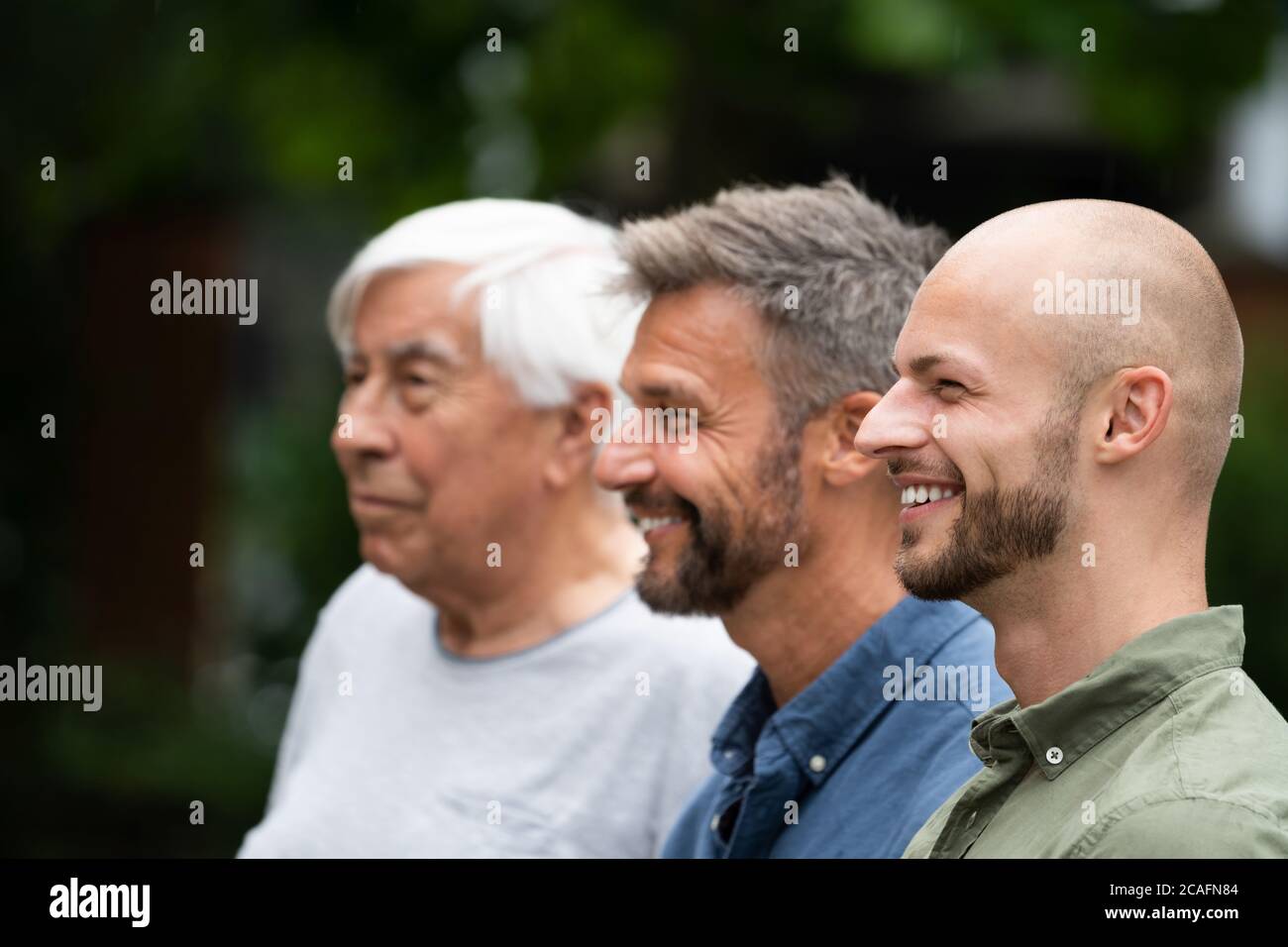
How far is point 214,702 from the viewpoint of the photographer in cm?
871

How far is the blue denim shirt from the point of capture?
259 centimetres

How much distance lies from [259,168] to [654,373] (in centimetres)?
594

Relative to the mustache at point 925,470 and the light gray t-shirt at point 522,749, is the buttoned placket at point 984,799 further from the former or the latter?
the light gray t-shirt at point 522,749

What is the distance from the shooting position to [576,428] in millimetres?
3789

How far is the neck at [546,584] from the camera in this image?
146 inches

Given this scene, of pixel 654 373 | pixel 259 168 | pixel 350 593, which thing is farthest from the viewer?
pixel 259 168

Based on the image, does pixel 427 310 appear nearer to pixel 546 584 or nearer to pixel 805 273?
pixel 546 584

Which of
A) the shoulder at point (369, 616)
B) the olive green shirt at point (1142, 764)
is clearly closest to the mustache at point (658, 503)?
the olive green shirt at point (1142, 764)

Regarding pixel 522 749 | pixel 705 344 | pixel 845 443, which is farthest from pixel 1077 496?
pixel 522 749

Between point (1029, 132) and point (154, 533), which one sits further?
point (1029, 132)

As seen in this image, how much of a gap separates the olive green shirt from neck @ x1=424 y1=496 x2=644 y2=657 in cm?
169

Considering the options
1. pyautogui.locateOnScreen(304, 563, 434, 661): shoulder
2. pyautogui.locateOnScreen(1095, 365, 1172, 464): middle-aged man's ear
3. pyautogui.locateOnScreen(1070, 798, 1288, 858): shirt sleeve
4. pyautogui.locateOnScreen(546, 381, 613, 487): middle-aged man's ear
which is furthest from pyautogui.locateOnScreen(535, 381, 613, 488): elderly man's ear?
pyautogui.locateOnScreen(1070, 798, 1288, 858): shirt sleeve

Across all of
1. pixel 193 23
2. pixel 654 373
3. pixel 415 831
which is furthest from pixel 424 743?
pixel 193 23
